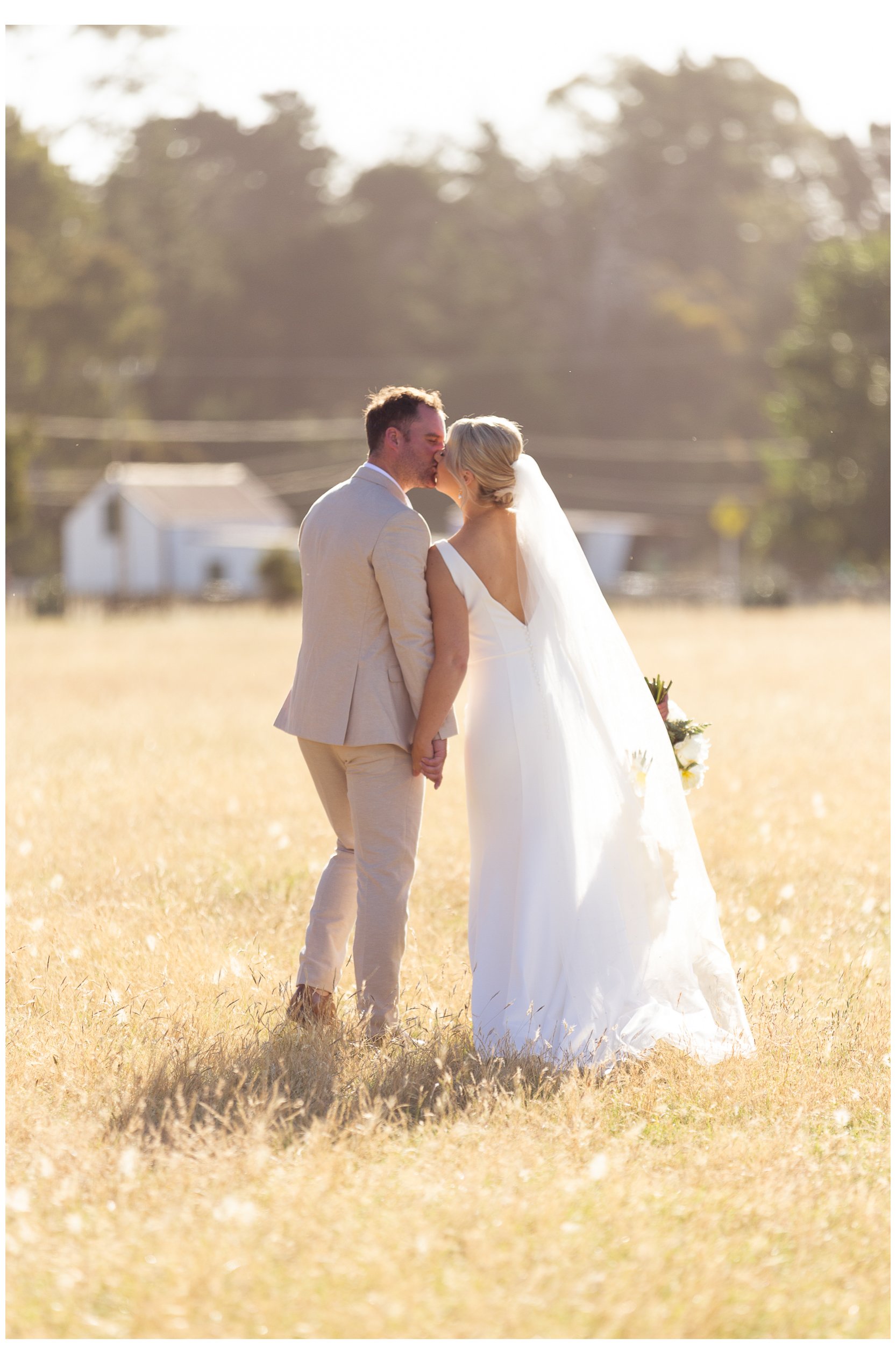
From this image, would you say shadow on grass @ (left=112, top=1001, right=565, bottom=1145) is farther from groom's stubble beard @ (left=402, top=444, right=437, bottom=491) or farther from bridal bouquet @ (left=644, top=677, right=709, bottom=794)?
groom's stubble beard @ (left=402, top=444, right=437, bottom=491)

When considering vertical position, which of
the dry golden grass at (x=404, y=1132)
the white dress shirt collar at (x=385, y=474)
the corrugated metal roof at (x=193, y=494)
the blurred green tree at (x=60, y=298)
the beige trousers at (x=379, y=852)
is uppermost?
the blurred green tree at (x=60, y=298)

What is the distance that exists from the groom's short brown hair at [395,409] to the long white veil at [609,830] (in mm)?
415

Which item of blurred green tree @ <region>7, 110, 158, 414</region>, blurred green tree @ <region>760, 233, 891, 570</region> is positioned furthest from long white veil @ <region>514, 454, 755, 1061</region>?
blurred green tree @ <region>7, 110, 158, 414</region>

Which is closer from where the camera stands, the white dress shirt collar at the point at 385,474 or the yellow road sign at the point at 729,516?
the white dress shirt collar at the point at 385,474

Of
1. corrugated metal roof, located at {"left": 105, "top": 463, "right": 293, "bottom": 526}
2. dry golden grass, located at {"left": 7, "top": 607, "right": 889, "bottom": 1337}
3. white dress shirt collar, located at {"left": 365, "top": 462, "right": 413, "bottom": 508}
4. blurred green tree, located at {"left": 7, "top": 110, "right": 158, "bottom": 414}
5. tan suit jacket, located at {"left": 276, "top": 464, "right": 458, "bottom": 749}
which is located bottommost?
dry golden grass, located at {"left": 7, "top": 607, "right": 889, "bottom": 1337}

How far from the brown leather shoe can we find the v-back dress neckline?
1.56 meters

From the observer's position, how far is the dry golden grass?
11.3 feet

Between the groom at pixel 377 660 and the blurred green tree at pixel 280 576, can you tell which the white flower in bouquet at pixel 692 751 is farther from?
the blurred green tree at pixel 280 576

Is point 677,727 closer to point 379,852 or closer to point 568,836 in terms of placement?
point 568,836

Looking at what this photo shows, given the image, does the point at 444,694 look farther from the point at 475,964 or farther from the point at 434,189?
the point at 434,189

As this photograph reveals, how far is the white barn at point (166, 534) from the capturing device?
59375 millimetres

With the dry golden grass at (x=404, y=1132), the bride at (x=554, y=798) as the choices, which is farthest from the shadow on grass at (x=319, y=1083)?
the bride at (x=554, y=798)

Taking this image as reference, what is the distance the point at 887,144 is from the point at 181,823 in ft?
240

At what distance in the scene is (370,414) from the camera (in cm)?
527
